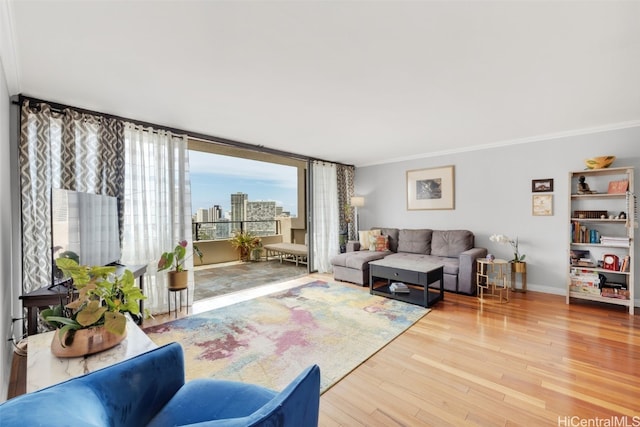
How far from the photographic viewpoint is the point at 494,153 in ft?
14.6

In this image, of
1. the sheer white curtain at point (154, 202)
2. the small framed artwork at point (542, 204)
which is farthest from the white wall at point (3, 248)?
the small framed artwork at point (542, 204)

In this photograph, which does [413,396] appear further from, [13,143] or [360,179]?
[360,179]

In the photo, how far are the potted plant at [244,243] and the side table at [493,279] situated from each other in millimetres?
5248

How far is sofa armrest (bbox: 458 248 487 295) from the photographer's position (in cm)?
393

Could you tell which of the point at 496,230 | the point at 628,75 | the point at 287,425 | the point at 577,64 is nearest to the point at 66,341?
the point at 287,425

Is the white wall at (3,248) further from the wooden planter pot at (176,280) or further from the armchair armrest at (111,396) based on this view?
the armchair armrest at (111,396)

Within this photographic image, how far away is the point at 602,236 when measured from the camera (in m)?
3.49

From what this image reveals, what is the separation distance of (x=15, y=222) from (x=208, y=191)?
4.85m

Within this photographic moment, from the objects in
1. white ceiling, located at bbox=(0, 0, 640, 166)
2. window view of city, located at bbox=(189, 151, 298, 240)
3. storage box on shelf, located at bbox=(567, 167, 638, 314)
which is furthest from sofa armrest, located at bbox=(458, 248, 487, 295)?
window view of city, located at bbox=(189, 151, 298, 240)

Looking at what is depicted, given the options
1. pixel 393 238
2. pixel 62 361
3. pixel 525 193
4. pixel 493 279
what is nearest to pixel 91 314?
pixel 62 361

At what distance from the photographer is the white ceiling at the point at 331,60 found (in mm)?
1547

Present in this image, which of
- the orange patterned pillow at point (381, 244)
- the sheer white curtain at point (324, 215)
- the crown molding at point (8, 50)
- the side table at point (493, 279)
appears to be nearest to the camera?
the crown molding at point (8, 50)

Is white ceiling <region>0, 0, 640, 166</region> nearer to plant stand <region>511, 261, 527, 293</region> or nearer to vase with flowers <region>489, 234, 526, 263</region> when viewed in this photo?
vase with flowers <region>489, 234, 526, 263</region>

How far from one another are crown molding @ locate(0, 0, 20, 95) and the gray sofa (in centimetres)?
437
